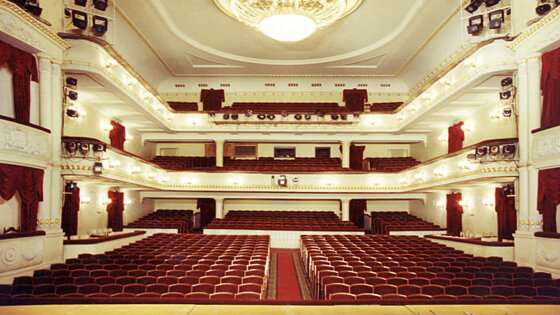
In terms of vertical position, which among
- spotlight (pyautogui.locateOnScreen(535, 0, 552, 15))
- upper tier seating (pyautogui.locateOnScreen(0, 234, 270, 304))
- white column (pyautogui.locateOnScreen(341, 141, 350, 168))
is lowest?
upper tier seating (pyautogui.locateOnScreen(0, 234, 270, 304))

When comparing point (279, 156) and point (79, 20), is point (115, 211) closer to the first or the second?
point (79, 20)

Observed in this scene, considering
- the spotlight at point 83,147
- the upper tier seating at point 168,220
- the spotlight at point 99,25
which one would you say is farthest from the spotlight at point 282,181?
the spotlight at point 99,25

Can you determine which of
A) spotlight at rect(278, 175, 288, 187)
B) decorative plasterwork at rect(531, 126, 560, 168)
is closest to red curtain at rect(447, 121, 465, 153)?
decorative plasterwork at rect(531, 126, 560, 168)

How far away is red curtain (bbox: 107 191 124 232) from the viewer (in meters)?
13.3

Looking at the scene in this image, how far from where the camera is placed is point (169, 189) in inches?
617

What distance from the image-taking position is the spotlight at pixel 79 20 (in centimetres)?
922

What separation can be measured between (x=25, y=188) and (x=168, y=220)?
28.2ft

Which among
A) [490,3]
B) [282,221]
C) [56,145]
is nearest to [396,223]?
[282,221]

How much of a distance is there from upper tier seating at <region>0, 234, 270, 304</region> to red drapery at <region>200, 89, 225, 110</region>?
11139 mm

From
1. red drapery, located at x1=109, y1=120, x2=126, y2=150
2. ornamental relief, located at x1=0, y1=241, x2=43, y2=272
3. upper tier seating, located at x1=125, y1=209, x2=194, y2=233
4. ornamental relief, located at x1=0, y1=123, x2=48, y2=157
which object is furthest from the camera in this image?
upper tier seating, located at x1=125, y1=209, x2=194, y2=233

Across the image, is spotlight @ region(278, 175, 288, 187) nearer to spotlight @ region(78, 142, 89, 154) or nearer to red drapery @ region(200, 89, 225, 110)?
red drapery @ region(200, 89, 225, 110)

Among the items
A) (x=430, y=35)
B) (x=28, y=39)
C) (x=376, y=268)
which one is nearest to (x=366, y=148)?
(x=430, y=35)

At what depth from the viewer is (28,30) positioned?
Result: 749cm

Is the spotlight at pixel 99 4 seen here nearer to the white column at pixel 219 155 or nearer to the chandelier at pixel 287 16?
the chandelier at pixel 287 16
